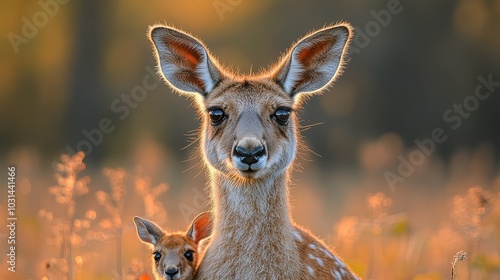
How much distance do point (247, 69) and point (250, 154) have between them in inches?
710

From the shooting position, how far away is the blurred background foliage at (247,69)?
23422 mm

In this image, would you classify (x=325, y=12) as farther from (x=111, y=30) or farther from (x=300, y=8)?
(x=111, y=30)

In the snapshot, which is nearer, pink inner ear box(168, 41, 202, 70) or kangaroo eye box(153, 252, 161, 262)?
kangaroo eye box(153, 252, 161, 262)

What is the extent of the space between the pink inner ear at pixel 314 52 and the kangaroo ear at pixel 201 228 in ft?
4.22

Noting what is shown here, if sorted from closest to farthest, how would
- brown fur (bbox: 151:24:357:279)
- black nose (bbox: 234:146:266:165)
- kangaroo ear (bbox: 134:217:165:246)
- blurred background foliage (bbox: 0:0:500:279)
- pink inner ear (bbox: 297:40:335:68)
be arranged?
black nose (bbox: 234:146:266:165) → brown fur (bbox: 151:24:357:279) → pink inner ear (bbox: 297:40:335:68) → kangaroo ear (bbox: 134:217:165:246) → blurred background foliage (bbox: 0:0:500:279)

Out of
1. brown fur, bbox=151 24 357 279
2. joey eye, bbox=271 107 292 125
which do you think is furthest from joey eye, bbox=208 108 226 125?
joey eye, bbox=271 107 292 125

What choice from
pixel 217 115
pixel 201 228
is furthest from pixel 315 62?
pixel 201 228

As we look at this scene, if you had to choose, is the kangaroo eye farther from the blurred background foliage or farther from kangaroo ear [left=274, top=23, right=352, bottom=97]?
the blurred background foliage

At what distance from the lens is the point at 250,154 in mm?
6707

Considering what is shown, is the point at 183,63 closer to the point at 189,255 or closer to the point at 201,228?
the point at 201,228

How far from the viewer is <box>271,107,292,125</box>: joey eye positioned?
7293mm

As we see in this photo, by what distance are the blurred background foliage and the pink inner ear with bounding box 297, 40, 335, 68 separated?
12813 millimetres

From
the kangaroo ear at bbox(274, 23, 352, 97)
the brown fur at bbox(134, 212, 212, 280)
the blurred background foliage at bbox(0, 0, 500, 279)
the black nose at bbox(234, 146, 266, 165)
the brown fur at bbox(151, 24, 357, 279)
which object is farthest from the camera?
the blurred background foliage at bbox(0, 0, 500, 279)

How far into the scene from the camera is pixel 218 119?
730 cm
